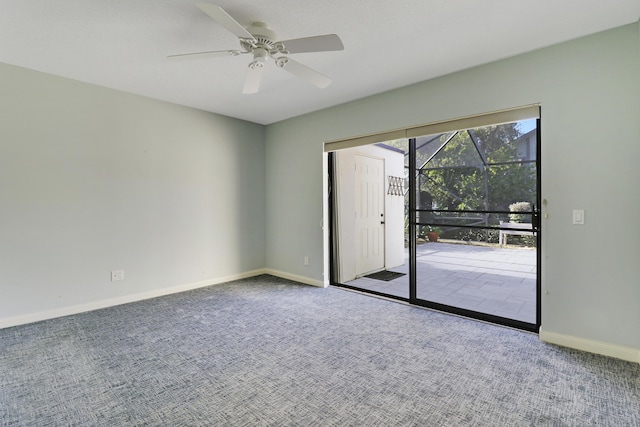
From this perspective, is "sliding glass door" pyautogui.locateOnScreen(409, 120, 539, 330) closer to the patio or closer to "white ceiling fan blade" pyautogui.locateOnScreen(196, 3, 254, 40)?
the patio

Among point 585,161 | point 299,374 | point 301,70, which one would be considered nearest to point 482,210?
point 585,161

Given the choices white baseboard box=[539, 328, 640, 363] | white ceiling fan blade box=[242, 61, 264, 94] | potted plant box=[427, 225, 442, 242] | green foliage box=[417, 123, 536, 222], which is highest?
white ceiling fan blade box=[242, 61, 264, 94]

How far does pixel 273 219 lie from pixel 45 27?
11.2 ft

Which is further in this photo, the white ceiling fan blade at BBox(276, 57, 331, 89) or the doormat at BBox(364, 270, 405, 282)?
the doormat at BBox(364, 270, 405, 282)

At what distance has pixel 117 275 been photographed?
356 centimetres

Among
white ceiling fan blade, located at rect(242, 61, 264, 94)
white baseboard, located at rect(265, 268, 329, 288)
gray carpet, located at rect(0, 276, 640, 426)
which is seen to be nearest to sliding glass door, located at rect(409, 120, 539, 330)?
gray carpet, located at rect(0, 276, 640, 426)

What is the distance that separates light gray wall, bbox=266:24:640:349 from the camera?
7.48 ft

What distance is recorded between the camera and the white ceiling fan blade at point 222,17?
5.38 feet

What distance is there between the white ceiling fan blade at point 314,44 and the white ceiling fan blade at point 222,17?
282 millimetres

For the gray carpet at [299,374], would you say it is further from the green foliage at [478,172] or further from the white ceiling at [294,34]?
the white ceiling at [294,34]

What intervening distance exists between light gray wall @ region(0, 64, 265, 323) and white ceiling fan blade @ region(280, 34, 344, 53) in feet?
8.54

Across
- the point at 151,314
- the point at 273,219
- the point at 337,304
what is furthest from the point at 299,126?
the point at 151,314

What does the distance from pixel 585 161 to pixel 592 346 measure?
4.84ft

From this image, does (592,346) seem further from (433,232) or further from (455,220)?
(433,232)
